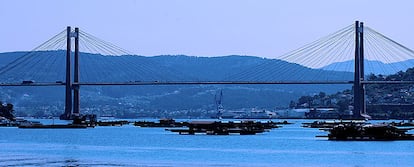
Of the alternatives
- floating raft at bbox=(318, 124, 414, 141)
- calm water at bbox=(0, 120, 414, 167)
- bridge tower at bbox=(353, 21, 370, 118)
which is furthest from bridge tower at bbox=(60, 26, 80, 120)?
floating raft at bbox=(318, 124, 414, 141)

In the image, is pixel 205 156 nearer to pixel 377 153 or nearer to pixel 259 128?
pixel 377 153

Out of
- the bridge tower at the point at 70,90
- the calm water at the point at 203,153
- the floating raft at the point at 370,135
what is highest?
the bridge tower at the point at 70,90

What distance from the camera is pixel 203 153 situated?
64938 millimetres

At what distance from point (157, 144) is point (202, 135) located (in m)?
16.8

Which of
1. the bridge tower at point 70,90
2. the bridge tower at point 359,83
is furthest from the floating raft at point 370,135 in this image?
the bridge tower at point 70,90

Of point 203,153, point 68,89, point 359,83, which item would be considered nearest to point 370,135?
point 203,153

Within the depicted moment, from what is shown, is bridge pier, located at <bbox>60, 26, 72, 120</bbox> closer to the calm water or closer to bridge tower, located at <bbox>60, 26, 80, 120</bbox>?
bridge tower, located at <bbox>60, 26, 80, 120</bbox>

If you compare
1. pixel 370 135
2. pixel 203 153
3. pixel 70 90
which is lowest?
pixel 203 153

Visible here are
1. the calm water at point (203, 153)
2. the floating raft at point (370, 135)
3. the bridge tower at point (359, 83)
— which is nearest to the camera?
the calm water at point (203, 153)

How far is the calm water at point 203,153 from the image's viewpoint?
56.6 m

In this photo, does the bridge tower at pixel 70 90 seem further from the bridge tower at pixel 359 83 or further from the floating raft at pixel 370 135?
the floating raft at pixel 370 135

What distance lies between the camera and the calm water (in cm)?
5659

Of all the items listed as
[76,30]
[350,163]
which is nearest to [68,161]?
[350,163]

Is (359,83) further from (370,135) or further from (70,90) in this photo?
(370,135)
